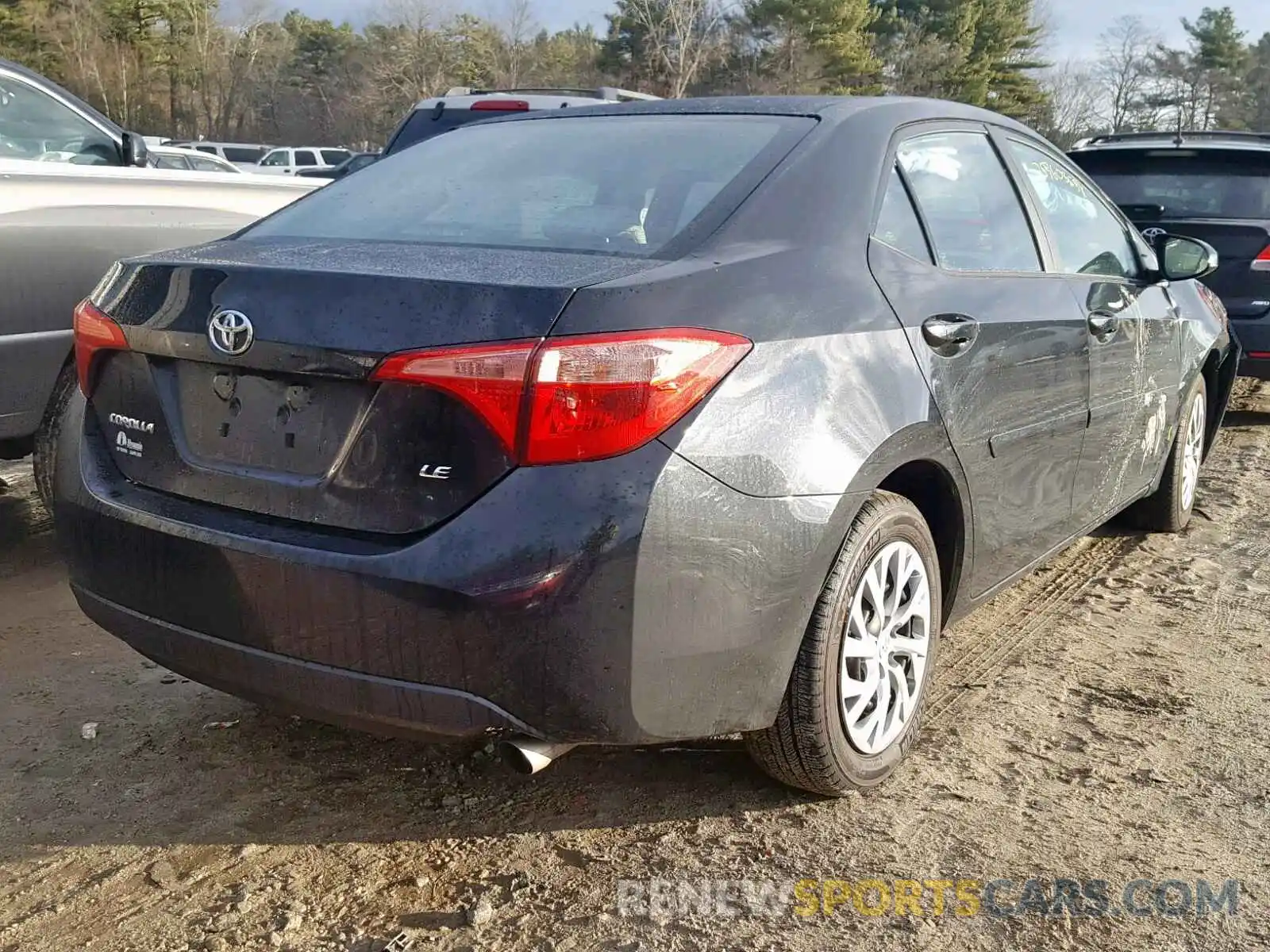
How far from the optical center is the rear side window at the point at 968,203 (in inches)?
113

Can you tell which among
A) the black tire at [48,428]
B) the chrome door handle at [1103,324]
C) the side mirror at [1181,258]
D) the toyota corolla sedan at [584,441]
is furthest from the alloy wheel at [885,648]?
the black tire at [48,428]

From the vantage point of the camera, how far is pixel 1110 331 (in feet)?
11.5

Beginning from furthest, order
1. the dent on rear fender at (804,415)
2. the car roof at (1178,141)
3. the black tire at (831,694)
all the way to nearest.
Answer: the car roof at (1178,141) → the black tire at (831,694) → the dent on rear fender at (804,415)

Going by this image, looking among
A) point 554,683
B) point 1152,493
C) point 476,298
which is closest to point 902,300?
point 476,298

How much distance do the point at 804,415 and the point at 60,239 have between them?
9.94 ft

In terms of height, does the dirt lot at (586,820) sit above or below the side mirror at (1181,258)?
below

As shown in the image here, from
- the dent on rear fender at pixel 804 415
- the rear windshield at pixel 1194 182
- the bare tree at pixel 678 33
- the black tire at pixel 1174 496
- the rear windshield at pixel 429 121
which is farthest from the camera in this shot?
the bare tree at pixel 678 33

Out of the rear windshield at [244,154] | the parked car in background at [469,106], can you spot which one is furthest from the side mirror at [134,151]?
the rear windshield at [244,154]

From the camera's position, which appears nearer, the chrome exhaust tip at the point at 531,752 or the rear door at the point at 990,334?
the chrome exhaust tip at the point at 531,752

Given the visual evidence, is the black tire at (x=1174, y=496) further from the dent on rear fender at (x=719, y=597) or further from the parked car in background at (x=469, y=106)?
the parked car in background at (x=469, y=106)

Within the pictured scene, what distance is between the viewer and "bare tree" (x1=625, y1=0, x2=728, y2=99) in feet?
141

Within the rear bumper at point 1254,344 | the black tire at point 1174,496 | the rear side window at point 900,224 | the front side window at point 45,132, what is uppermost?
the front side window at point 45,132

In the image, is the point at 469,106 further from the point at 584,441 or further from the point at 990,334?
the point at 584,441

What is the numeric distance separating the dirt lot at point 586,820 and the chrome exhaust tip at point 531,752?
31 cm
